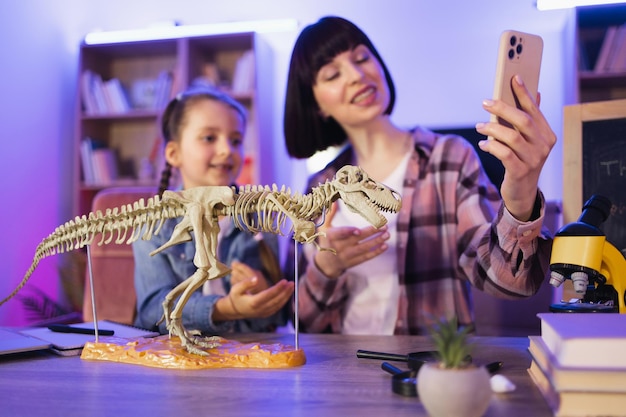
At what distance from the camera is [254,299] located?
120cm

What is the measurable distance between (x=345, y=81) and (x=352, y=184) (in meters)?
0.67

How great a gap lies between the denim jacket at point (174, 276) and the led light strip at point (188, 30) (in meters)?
2.26

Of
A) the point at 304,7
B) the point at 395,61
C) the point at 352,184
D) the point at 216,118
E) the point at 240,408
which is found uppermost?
the point at 304,7

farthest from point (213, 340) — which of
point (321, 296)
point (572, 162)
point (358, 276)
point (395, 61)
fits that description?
point (395, 61)

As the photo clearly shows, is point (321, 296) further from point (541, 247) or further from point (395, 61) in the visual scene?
point (395, 61)

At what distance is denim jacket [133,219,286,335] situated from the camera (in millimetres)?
1411

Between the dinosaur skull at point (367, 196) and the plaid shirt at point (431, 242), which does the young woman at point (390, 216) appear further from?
the dinosaur skull at point (367, 196)

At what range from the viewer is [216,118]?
1.67 m

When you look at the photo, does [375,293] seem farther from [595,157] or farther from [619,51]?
[619,51]

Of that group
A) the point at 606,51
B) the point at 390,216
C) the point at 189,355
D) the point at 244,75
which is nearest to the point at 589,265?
the point at 189,355

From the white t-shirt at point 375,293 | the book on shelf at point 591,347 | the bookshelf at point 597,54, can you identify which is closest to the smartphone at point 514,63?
the book on shelf at point 591,347

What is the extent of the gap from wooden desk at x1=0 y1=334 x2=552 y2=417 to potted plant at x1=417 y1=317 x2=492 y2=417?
8 cm

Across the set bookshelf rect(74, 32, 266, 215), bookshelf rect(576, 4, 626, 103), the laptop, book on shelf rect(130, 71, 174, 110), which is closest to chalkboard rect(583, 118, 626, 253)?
the laptop

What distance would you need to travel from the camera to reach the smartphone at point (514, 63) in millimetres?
976
